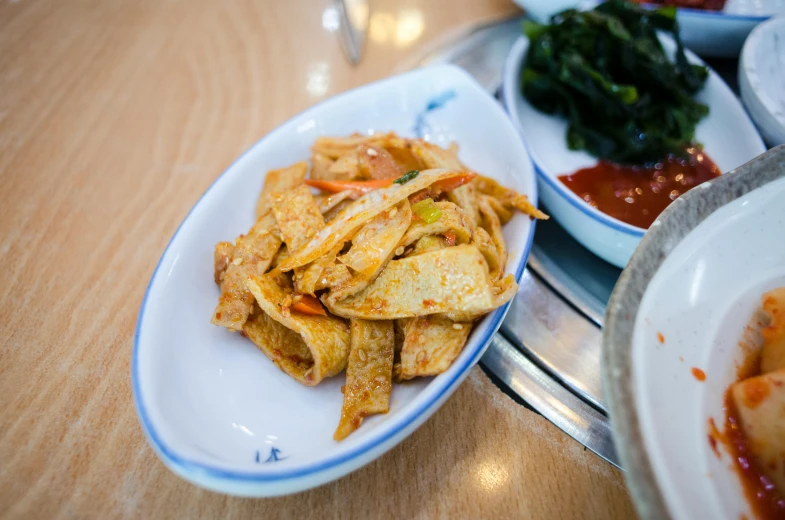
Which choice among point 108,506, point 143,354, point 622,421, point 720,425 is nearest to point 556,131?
point 720,425

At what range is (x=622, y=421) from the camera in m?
0.67

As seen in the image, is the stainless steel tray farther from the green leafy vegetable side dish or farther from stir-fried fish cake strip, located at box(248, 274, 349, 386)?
the green leafy vegetable side dish

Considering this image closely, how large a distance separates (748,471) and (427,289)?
693mm

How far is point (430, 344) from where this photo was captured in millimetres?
1075

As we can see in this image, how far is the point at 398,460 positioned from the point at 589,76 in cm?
163

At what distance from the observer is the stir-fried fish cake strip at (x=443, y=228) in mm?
1178

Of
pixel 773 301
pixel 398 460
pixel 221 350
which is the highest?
pixel 773 301

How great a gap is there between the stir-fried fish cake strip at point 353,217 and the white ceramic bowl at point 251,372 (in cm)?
26

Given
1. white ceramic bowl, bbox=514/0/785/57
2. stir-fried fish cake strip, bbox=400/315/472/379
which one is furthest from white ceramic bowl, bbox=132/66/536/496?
white ceramic bowl, bbox=514/0/785/57

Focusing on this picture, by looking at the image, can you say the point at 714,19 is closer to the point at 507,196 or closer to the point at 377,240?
→ the point at 507,196

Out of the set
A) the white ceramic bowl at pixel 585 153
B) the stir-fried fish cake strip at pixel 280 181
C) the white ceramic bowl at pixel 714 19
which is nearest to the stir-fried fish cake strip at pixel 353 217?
the stir-fried fish cake strip at pixel 280 181

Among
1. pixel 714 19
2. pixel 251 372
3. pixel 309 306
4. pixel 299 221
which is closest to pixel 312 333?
pixel 309 306

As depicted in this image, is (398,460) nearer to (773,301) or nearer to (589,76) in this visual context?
(773,301)

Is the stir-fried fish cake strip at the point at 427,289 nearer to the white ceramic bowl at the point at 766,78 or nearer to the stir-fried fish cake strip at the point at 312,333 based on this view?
the stir-fried fish cake strip at the point at 312,333
